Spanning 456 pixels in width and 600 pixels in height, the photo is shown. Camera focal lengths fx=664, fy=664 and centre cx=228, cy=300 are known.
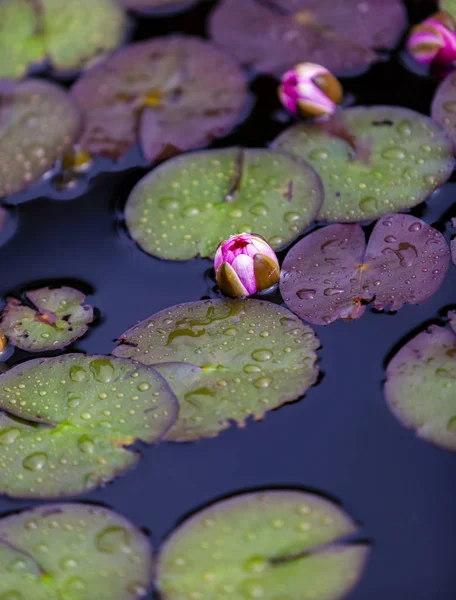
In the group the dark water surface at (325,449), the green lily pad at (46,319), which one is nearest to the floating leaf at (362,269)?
the dark water surface at (325,449)

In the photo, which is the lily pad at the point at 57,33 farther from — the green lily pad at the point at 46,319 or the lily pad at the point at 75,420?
the lily pad at the point at 75,420

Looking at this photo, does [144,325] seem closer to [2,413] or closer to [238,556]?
[2,413]

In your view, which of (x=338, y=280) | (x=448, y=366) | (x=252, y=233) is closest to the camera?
(x=448, y=366)

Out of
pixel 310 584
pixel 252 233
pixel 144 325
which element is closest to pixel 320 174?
pixel 252 233

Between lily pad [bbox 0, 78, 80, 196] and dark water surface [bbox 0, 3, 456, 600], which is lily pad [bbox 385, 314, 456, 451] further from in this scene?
lily pad [bbox 0, 78, 80, 196]

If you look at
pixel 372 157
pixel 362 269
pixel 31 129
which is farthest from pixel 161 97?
pixel 362 269

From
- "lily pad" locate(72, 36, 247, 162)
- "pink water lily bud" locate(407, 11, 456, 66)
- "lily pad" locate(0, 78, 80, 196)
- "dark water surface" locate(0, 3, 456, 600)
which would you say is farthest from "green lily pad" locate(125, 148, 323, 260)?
"pink water lily bud" locate(407, 11, 456, 66)

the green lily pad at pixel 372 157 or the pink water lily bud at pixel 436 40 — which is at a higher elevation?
the pink water lily bud at pixel 436 40
